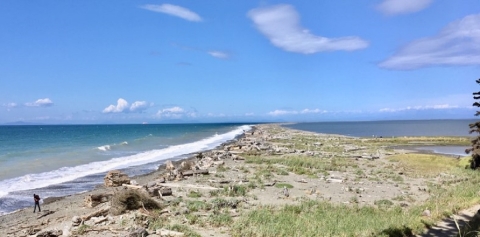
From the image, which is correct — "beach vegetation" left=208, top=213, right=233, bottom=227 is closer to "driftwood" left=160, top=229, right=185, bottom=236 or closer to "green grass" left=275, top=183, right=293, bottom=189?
"driftwood" left=160, top=229, right=185, bottom=236

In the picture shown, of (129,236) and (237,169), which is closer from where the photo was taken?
→ (129,236)

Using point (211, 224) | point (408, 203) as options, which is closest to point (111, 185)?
point (211, 224)

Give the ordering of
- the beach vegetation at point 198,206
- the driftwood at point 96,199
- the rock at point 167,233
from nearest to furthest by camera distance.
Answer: the rock at point 167,233
the beach vegetation at point 198,206
the driftwood at point 96,199

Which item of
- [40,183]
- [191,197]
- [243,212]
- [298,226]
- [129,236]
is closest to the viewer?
[129,236]

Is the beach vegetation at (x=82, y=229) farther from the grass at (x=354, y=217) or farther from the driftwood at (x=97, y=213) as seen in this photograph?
the grass at (x=354, y=217)

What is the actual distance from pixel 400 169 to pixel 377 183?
7743mm

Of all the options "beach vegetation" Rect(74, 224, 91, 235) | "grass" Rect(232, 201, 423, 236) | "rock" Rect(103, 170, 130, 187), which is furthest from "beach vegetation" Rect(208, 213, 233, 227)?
"rock" Rect(103, 170, 130, 187)

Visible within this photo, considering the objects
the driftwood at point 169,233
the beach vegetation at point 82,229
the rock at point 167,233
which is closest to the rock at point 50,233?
the beach vegetation at point 82,229

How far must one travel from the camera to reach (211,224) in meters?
11.9

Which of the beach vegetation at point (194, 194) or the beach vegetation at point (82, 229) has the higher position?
the beach vegetation at point (82, 229)

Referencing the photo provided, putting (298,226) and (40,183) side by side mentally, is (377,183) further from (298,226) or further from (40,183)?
(40,183)

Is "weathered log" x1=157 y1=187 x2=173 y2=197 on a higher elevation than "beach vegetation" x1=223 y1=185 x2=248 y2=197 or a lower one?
higher

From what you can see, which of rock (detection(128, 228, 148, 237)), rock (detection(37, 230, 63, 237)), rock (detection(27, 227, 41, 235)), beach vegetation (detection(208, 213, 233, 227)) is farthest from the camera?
rock (detection(27, 227, 41, 235))

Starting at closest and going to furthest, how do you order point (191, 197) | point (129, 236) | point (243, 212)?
1. point (129, 236)
2. point (243, 212)
3. point (191, 197)
